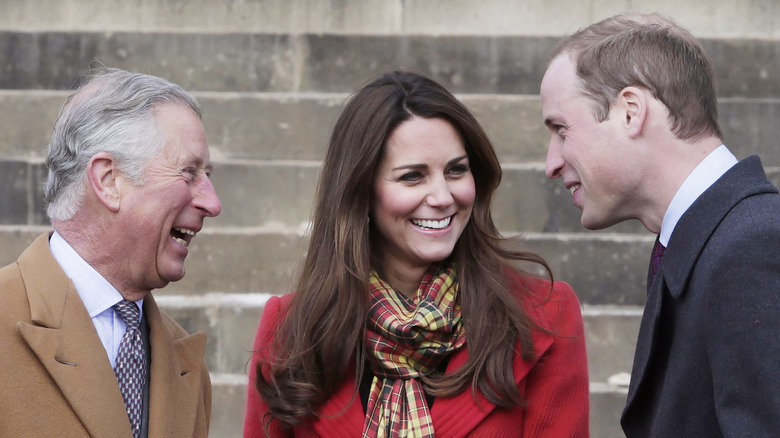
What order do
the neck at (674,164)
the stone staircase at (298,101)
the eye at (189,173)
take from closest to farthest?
the neck at (674,164)
the eye at (189,173)
the stone staircase at (298,101)

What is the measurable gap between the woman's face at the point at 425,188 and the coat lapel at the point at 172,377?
0.71 m

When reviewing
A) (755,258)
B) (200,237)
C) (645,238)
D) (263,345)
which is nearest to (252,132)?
(200,237)

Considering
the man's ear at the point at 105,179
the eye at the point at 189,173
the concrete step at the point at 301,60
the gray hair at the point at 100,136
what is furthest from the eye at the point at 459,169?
the concrete step at the point at 301,60

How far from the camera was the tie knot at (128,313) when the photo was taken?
2.76 metres

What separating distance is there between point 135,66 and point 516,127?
2.19 m

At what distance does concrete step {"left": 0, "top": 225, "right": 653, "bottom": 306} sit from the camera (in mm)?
5109

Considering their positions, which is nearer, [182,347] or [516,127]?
[182,347]

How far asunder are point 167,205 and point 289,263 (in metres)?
2.37

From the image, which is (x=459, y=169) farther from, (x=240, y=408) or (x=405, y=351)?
(x=240, y=408)

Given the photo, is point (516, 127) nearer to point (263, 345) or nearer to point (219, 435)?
point (219, 435)

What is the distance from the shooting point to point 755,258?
78.6 inches

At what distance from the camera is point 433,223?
3.04 metres

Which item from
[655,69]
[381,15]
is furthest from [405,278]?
[381,15]

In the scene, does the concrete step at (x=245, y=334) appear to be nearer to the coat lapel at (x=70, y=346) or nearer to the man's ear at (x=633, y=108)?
the coat lapel at (x=70, y=346)
